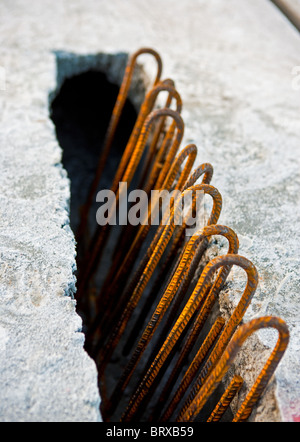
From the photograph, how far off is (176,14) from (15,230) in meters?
3.18

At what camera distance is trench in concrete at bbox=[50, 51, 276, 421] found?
4.38 metres

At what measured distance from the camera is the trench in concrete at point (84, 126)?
4379 millimetres

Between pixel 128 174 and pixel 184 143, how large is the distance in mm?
451

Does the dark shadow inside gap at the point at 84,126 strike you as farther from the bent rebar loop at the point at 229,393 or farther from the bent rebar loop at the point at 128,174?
the bent rebar loop at the point at 229,393

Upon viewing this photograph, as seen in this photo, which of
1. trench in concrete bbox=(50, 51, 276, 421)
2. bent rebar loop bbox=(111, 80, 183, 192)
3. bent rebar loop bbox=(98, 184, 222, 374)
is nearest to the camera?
bent rebar loop bbox=(98, 184, 222, 374)

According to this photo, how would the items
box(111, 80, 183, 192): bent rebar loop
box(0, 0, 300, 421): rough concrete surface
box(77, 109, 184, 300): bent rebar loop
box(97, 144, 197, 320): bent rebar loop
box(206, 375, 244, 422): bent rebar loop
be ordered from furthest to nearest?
box(111, 80, 183, 192): bent rebar loop
box(77, 109, 184, 300): bent rebar loop
box(97, 144, 197, 320): bent rebar loop
box(206, 375, 244, 422): bent rebar loop
box(0, 0, 300, 421): rough concrete surface

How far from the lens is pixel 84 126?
4582 millimetres

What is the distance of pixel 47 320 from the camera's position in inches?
69.7

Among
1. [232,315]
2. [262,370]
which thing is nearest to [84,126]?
[232,315]

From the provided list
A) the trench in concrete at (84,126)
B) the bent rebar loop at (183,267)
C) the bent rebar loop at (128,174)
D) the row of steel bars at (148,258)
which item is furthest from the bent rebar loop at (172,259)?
the trench in concrete at (84,126)

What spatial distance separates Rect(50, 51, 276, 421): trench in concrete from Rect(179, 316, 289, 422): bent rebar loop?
2.83 meters

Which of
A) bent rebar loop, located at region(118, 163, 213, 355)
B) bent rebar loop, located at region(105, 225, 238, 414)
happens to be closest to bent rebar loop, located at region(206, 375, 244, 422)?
bent rebar loop, located at region(105, 225, 238, 414)

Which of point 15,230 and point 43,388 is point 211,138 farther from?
point 43,388

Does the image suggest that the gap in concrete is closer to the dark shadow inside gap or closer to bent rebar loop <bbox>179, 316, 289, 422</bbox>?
the dark shadow inside gap
